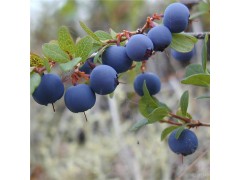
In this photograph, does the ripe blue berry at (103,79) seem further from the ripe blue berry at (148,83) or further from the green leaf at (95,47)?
the ripe blue berry at (148,83)

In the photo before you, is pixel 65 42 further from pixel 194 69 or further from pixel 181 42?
pixel 194 69

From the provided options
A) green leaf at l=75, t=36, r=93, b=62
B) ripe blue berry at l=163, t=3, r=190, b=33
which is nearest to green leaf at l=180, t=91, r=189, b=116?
ripe blue berry at l=163, t=3, r=190, b=33

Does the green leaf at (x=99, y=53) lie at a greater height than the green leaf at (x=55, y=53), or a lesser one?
lesser

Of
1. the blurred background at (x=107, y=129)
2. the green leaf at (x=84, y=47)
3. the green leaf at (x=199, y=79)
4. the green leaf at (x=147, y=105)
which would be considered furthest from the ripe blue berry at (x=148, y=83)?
the blurred background at (x=107, y=129)

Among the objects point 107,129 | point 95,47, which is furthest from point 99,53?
point 107,129

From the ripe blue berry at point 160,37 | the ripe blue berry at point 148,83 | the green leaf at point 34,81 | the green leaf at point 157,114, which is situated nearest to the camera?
the green leaf at point 34,81
